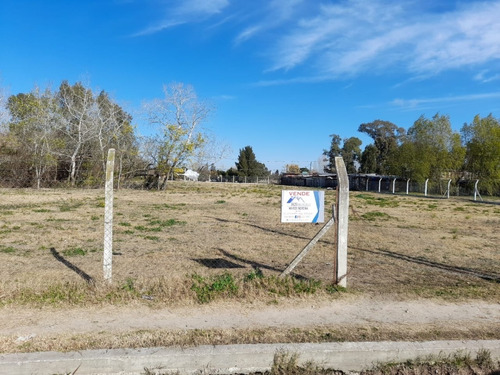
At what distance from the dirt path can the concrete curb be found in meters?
0.58

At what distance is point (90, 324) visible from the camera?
14.4 feet

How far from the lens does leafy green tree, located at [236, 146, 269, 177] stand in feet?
249

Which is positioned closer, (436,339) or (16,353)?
(16,353)

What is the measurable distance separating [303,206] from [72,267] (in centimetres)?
410

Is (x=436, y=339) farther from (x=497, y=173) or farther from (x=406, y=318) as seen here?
(x=497, y=173)

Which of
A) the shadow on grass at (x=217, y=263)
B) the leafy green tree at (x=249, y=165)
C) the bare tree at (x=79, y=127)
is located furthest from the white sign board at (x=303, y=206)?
the leafy green tree at (x=249, y=165)

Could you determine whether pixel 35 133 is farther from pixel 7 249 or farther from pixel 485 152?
pixel 485 152

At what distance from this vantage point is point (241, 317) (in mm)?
4688

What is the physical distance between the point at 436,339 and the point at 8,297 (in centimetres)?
518

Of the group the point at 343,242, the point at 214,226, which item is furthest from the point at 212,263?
the point at 214,226

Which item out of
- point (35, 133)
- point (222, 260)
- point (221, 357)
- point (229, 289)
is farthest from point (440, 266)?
point (35, 133)

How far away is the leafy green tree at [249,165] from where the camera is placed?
76000 millimetres

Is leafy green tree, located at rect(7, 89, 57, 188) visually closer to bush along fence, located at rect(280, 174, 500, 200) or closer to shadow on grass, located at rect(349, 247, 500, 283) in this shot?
bush along fence, located at rect(280, 174, 500, 200)

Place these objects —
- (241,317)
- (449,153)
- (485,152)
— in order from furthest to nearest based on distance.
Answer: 1. (449,153)
2. (485,152)
3. (241,317)
